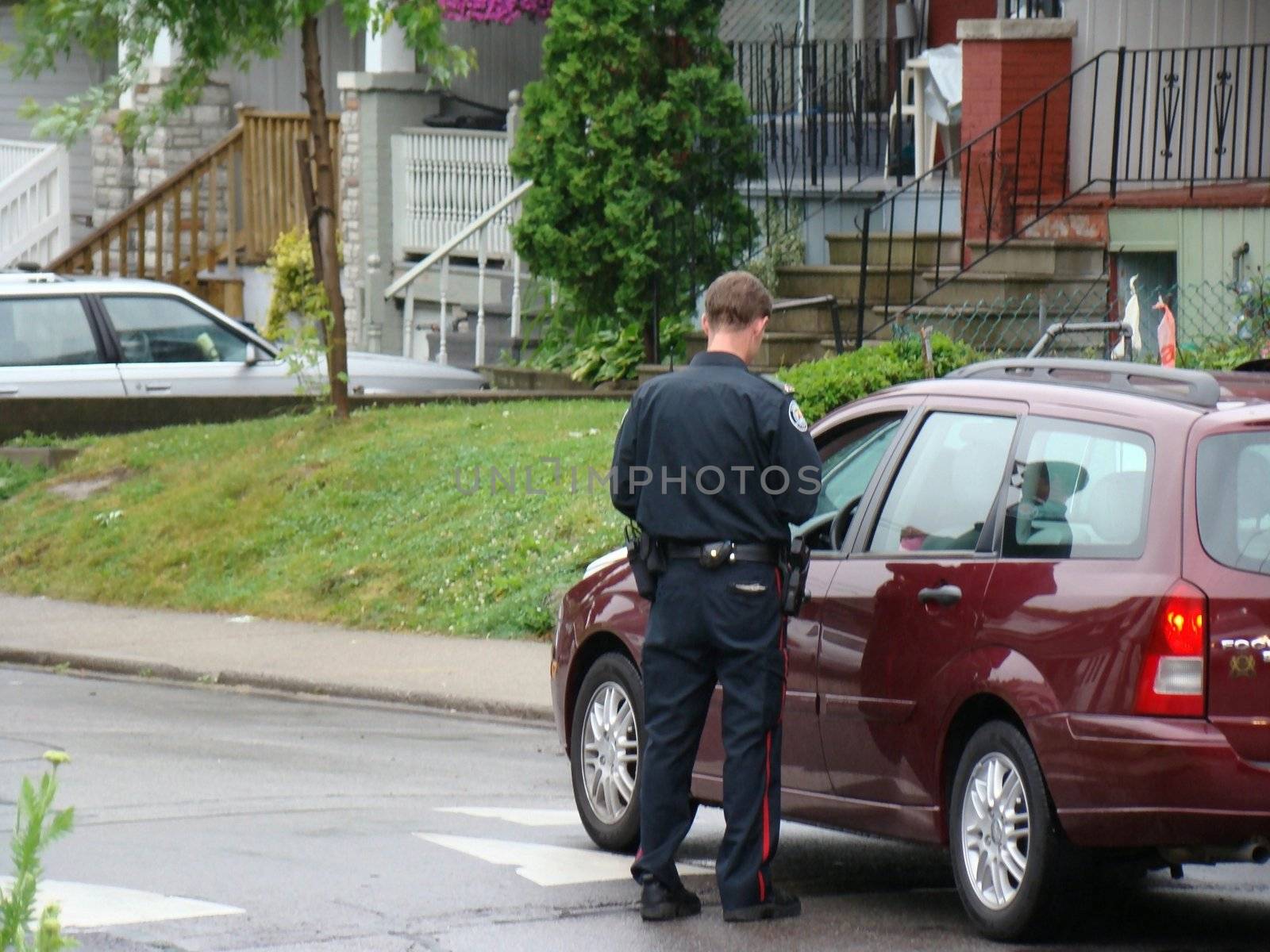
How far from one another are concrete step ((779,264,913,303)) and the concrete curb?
604 centimetres

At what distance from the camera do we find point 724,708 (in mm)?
6398

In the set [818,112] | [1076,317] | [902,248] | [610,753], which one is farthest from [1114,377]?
[818,112]

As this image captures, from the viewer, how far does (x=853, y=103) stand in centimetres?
2273

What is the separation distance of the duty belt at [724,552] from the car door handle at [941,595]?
1.43 ft

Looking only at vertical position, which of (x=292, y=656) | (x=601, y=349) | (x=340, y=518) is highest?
(x=601, y=349)

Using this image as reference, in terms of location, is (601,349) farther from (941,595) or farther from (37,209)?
(941,595)

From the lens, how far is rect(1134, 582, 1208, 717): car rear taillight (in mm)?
5629

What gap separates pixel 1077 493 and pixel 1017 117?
10.8 metres

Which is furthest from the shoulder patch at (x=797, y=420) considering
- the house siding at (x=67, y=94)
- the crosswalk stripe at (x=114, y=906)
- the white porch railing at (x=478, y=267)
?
the house siding at (x=67, y=94)

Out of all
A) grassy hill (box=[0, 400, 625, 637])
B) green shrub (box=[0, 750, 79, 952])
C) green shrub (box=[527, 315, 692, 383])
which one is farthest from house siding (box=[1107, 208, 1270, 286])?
green shrub (box=[0, 750, 79, 952])

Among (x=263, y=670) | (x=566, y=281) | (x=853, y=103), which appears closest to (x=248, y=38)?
(x=566, y=281)

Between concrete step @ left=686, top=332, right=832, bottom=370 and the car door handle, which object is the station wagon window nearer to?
the car door handle

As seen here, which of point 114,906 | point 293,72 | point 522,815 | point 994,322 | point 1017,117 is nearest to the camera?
point 114,906

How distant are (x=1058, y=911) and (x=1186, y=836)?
1.74 feet
